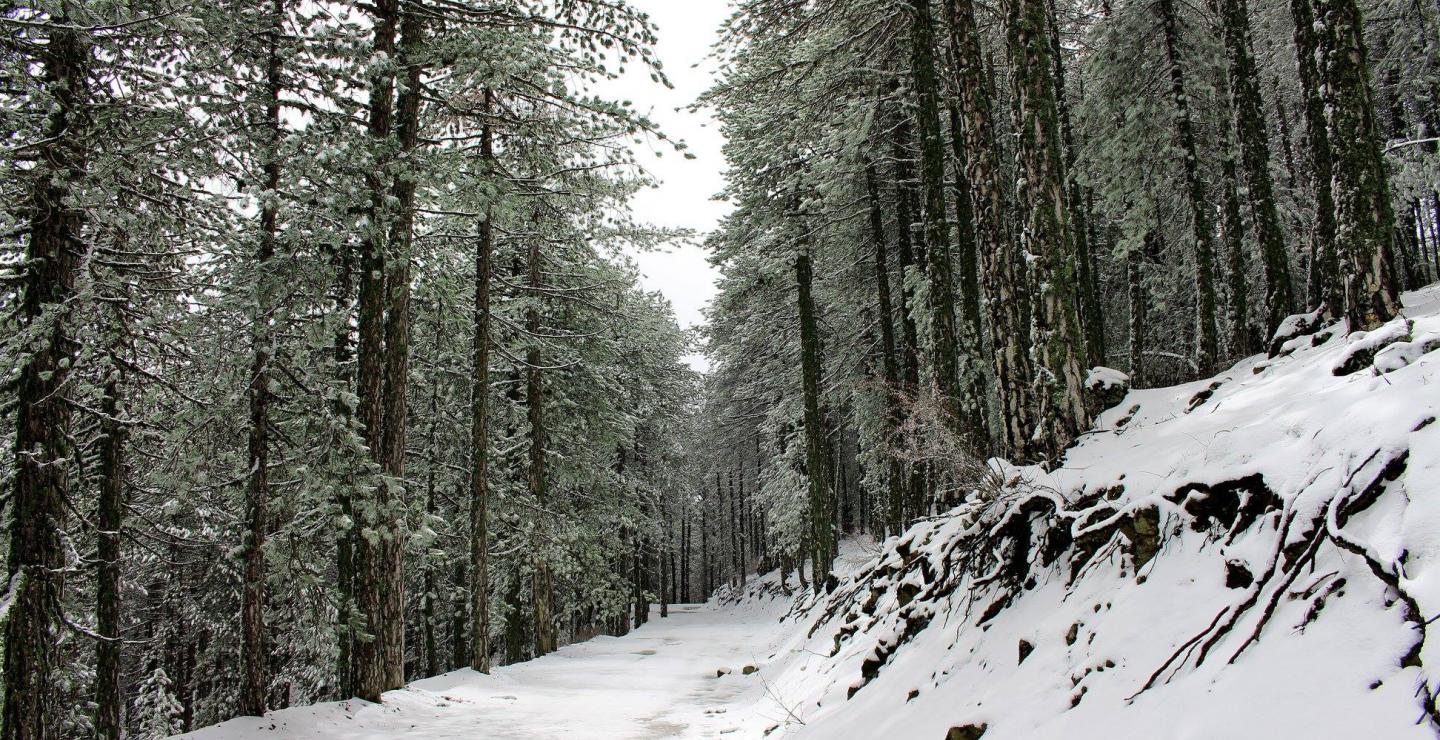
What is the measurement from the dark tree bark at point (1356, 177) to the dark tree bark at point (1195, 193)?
24.7 feet

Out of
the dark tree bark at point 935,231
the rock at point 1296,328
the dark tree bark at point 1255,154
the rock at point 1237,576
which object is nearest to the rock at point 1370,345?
the rock at point 1237,576

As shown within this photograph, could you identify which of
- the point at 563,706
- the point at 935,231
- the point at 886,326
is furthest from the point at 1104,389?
the point at 886,326

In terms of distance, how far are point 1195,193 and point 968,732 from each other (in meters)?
13.5

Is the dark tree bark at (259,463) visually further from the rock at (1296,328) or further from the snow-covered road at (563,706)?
the rock at (1296,328)

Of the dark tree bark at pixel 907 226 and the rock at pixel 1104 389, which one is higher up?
the dark tree bark at pixel 907 226

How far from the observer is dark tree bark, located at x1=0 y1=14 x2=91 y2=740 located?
600 centimetres

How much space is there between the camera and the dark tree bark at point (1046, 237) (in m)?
6.75

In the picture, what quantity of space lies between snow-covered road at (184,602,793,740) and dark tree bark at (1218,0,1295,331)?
1013 centimetres

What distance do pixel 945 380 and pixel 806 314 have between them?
7365 mm

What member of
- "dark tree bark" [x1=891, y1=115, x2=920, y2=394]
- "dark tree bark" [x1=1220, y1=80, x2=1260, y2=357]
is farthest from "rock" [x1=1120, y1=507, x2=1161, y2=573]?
"dark tree bark" [x1=891, y1=115, x2=920, y2=394]

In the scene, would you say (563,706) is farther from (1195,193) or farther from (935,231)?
(1195,193)

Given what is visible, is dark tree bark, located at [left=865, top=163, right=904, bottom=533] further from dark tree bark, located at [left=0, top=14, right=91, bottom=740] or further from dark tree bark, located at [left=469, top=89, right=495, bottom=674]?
dark tree bark, located at [left=0, top=14, right=91, bottom=740]

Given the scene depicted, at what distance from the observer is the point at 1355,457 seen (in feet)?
9.97

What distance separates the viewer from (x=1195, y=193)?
1348cm
